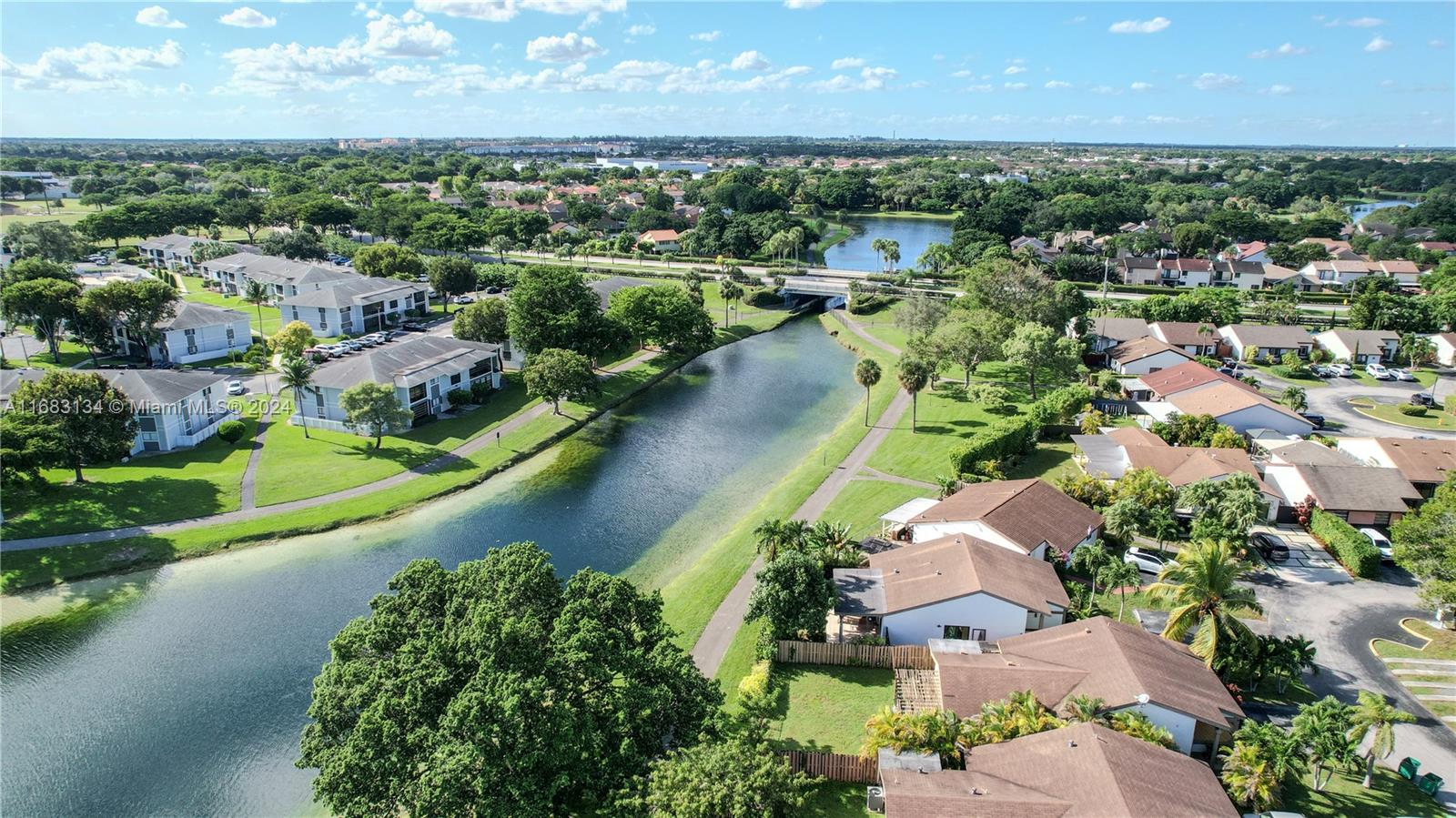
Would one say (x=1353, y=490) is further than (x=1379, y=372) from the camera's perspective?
No

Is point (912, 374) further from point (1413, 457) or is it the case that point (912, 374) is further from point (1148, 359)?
point (1413, 457)

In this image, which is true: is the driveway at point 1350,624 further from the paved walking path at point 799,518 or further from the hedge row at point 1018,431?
the paved walking path at point 799,518

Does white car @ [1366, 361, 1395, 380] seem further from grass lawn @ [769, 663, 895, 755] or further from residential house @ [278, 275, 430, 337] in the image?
residential house @ [278, 275, 430, 337]

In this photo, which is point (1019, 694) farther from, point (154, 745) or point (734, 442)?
point (734, 442)

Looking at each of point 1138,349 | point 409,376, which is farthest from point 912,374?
point 409,376

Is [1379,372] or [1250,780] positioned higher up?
[1379,372]

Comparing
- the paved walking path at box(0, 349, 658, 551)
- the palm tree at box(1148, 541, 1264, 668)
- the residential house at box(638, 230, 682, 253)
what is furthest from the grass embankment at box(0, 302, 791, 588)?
the residential house at box(638, 230, 682, 253)
